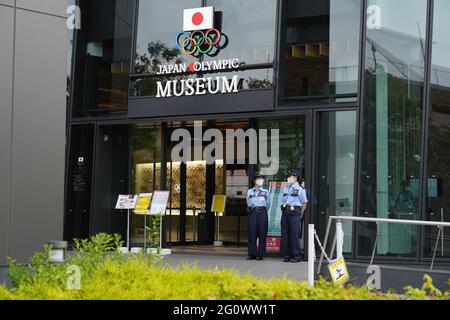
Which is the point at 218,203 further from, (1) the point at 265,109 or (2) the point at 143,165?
(1) the point at 265,109

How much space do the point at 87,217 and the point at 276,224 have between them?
15.5 ft

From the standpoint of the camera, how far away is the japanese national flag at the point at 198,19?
1572 centimetres

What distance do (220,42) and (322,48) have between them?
89.8 inches

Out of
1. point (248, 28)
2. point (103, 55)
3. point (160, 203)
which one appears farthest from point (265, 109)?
point (103, 55)

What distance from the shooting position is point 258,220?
14.5 m

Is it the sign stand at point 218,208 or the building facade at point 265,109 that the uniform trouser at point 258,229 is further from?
A: the sign stand at point 218,208

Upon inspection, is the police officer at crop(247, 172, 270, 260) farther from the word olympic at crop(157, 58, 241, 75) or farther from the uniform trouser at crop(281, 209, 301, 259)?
the word olympic at crop(157, 58, 241, 75)

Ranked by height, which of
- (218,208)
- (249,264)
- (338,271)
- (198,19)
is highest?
(198,19)

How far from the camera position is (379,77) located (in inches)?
559

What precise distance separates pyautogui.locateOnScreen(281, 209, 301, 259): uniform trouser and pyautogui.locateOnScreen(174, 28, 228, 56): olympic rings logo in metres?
3.95

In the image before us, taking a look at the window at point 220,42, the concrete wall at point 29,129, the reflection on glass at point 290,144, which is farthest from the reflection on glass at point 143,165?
the concrete wall at point 29,129

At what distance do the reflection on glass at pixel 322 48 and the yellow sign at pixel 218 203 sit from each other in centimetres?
365

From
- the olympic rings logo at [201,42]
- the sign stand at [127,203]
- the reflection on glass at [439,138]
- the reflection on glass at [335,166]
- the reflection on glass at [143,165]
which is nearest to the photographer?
the reflection on glass at [439,138]
